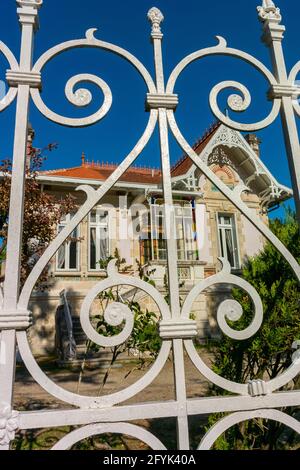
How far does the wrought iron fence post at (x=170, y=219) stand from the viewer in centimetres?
97

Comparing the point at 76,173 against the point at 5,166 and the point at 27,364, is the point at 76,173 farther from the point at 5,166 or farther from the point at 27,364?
the point at 27,364

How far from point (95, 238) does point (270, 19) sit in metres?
10.8

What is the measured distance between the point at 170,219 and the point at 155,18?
2.68ft

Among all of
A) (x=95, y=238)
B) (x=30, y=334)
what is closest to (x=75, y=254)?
(x=95, y=238)

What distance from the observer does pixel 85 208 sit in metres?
1.06

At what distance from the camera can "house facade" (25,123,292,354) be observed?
1083cm

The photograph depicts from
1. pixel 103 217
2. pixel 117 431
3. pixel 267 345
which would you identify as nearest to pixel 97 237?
pixel 103 217

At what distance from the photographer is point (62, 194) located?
11.6m

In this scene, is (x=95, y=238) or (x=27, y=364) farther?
(x=95, y=238)

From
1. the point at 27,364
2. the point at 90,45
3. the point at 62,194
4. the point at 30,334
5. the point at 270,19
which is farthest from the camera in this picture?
the point at 62,194

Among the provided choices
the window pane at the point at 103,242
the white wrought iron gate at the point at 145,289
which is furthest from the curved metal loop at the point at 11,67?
the window pane at the point at 103,242

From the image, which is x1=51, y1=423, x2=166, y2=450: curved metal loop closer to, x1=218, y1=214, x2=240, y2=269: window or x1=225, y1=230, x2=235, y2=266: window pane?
x1=218, y1=214, x2=240, y2=269: window

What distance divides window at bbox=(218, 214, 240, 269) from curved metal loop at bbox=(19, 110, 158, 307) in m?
12.2

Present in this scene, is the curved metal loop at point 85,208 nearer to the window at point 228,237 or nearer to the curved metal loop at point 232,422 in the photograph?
the curved metal loop at point 232,422
